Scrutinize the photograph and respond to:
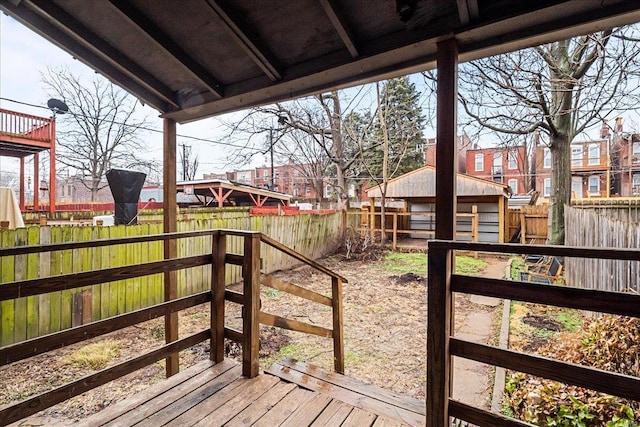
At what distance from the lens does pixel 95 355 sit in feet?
11.9

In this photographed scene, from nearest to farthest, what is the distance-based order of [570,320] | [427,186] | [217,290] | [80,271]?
[217,290] → [80,271] → [570,320] → [427,186]

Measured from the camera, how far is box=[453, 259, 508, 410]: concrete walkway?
9.59 feet

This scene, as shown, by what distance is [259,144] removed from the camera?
14.4 metres

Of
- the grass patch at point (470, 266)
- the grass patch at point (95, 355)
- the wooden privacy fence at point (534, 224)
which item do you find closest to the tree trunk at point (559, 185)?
the grass patch at point (470, 266)

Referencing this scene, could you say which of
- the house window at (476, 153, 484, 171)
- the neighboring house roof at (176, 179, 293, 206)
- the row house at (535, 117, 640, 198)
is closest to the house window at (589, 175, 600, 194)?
the row house at (535, 117, 640, 198)

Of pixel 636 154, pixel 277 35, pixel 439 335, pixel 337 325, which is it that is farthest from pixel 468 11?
pixel 636 154

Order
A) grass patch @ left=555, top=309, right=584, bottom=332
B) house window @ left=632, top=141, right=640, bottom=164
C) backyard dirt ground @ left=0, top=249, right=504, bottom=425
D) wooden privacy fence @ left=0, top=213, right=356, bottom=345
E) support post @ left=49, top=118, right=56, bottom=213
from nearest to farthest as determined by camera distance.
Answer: backyard dirt ground @ left=0, top=249, right=504, bottom=425, wooden privacy fence @ left=0, top=213, right=356, bottom=345, grass patch @ left=555, top=309, right=584, bottom=332, support post @ left=49, top=118, right=56, bottom=213, house window @ left=632, top=141, right=640, bottom=164

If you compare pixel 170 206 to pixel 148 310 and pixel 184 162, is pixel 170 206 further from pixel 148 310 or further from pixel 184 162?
pixel 184 162

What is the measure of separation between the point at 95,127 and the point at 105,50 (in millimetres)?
17923

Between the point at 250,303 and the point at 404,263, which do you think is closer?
the point at 250,303

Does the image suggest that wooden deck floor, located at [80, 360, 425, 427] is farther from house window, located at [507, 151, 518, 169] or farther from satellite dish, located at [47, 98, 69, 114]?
house window, located at [507, 151, 518, 169]

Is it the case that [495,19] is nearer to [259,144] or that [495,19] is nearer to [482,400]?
[482,400]

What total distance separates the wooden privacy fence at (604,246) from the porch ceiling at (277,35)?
1652mm

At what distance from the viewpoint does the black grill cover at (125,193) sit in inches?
208
